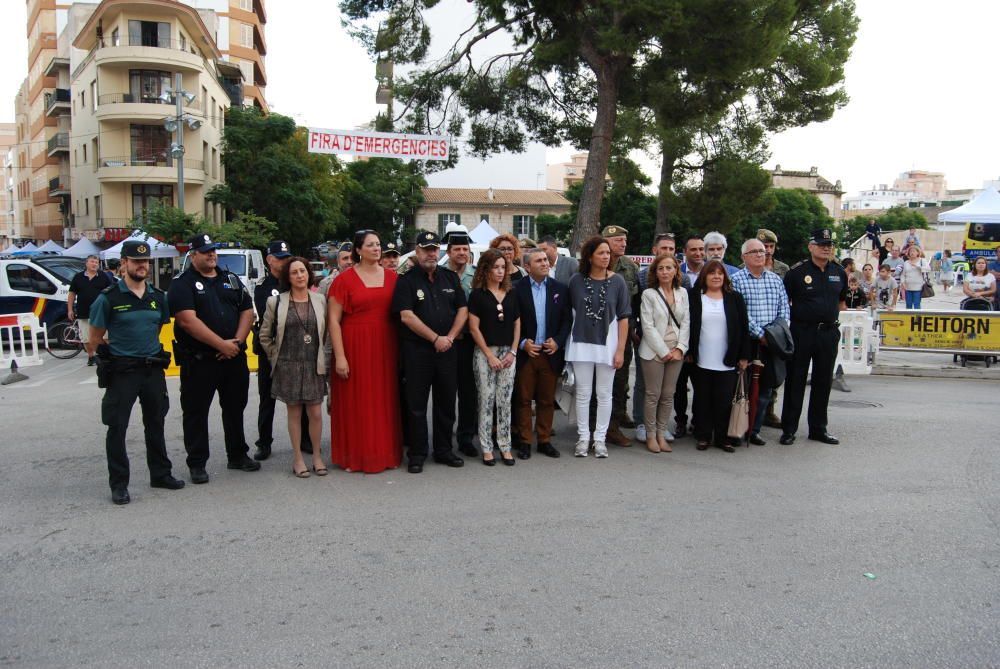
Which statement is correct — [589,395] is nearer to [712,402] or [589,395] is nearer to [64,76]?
[712,402]

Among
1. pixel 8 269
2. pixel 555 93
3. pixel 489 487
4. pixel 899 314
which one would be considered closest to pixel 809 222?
pixel 555 93

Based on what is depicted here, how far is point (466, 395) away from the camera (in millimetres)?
6902

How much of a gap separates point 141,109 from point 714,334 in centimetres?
3984

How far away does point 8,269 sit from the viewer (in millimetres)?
15797

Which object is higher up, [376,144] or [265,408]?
[376,144]

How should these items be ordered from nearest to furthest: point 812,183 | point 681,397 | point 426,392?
1. point 426,392
2. point 681,397
3. point 812,183

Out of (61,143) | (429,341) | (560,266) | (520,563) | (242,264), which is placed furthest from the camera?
(61,143)

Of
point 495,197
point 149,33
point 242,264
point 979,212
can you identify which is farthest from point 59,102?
point 979,212

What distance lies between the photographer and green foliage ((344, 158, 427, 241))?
56.6 metres

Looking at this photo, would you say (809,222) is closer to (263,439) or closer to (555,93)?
(555,93)

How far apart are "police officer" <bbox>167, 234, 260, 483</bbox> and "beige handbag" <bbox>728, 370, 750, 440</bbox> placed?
168 inches

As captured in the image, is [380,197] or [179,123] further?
[380,197]

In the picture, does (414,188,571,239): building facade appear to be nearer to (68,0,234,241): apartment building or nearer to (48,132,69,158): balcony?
(48,132,69,158): balcony

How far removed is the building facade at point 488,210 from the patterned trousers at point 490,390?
61964 mm
